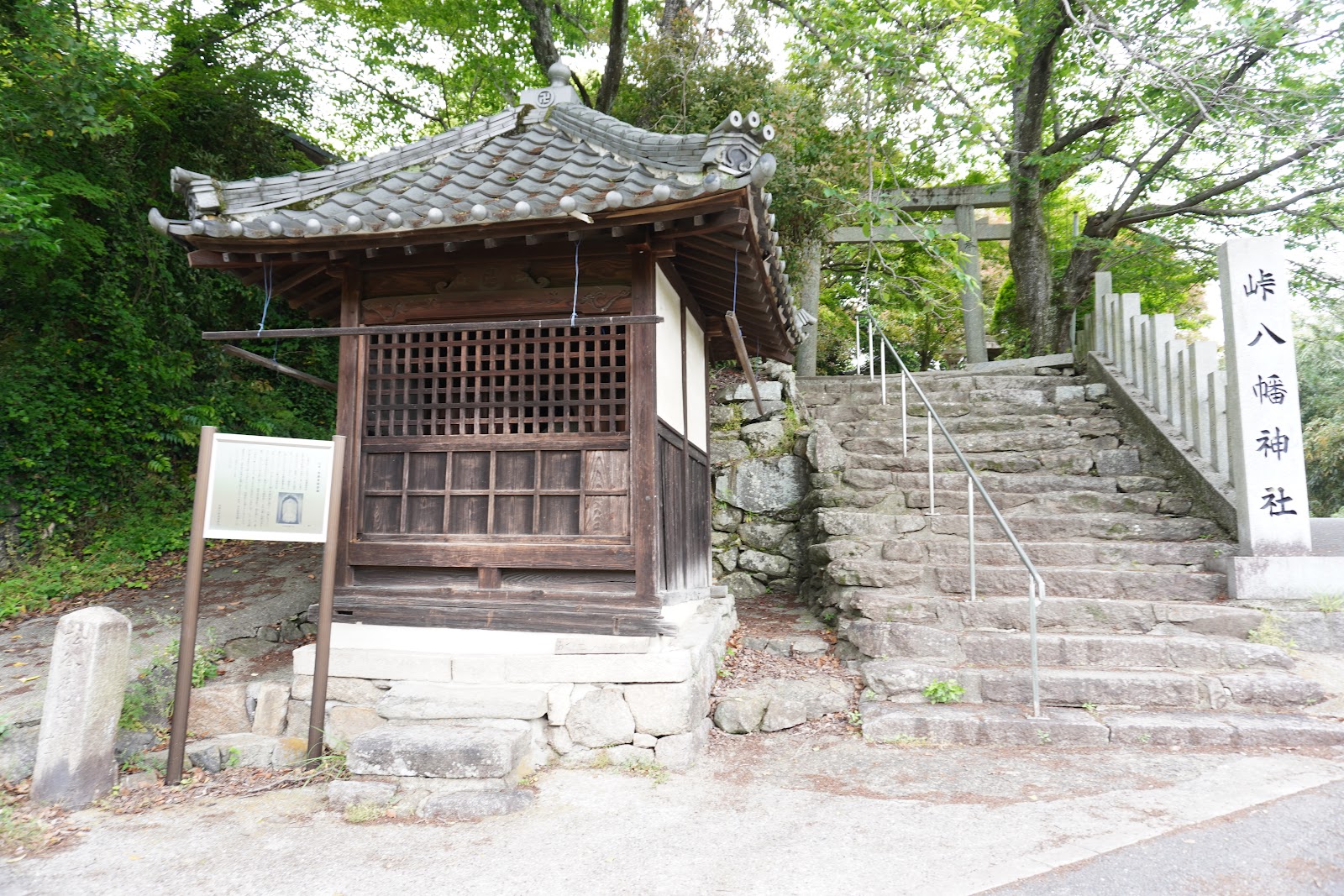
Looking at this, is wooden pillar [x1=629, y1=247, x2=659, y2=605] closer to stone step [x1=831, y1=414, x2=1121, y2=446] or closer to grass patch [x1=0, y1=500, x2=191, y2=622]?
stone step [x1=831, y1=414, x2=1121, y2=446]

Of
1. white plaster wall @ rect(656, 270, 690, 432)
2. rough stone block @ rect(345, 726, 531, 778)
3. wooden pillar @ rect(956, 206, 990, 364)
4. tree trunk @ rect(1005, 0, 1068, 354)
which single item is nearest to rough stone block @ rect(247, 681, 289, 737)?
rough stone block @ rect(345, 726, 531, 778)

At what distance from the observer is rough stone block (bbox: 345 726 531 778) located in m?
4.04

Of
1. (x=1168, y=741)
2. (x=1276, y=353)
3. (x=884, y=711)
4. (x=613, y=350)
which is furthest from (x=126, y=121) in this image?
(x=1276, y=353)

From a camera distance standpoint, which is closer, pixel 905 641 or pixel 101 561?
pixel 905 641

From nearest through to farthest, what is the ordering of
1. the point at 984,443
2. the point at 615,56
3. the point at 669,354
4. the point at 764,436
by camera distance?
the point at 669,354 → the point at 984,443 → the point at 764,436 → the point at 615,56

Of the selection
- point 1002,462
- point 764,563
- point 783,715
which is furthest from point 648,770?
point 1002,462

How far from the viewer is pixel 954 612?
20.2ft

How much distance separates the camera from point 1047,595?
6.09 meters

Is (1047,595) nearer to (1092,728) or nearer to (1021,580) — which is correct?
(1021,580)

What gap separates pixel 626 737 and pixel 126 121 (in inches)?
311

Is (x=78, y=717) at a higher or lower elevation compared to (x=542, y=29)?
lower

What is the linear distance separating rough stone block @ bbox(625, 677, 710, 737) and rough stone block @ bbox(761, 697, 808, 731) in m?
0.86

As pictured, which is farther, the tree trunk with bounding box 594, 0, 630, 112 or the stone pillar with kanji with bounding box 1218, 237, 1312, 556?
the tree trunk with bounding box 594, 0, 630, 112

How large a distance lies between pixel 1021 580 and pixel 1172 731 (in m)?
1.82
